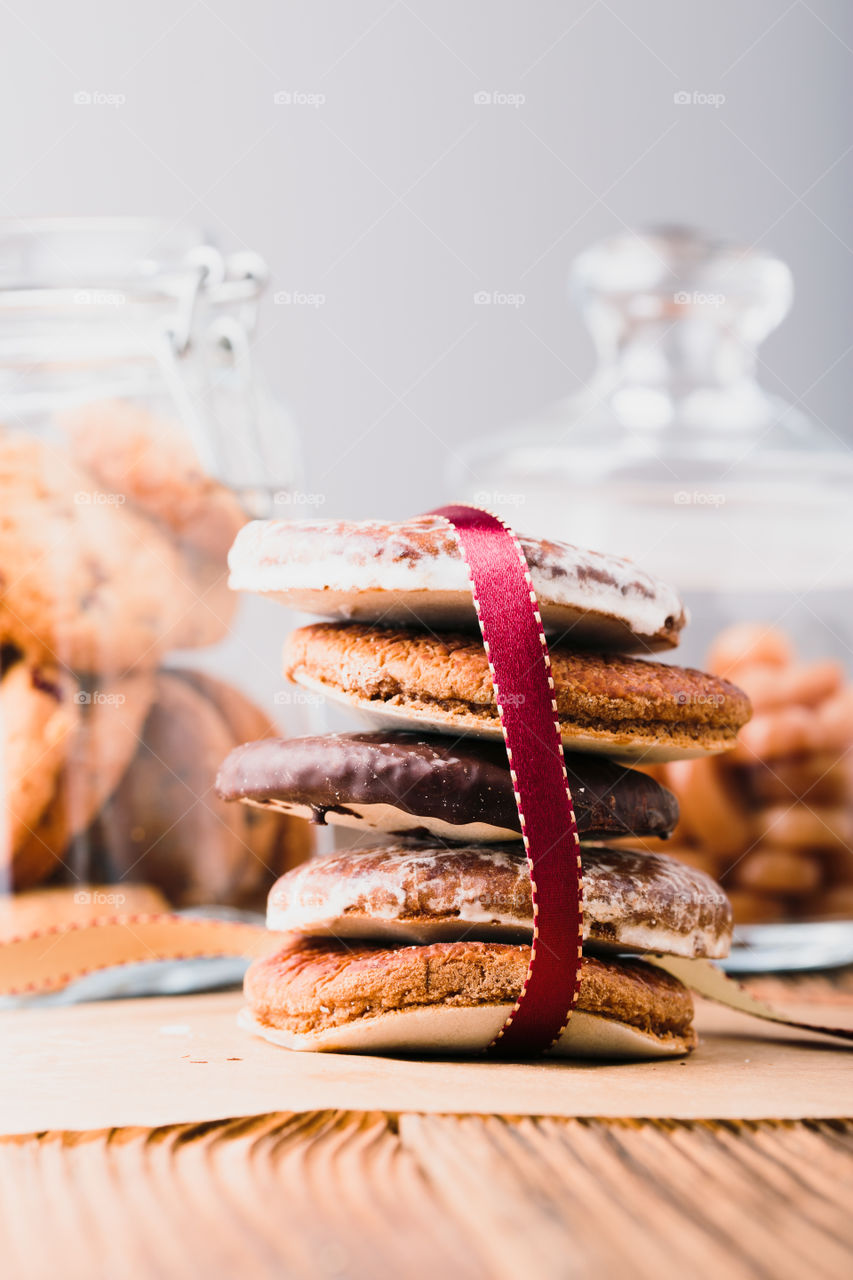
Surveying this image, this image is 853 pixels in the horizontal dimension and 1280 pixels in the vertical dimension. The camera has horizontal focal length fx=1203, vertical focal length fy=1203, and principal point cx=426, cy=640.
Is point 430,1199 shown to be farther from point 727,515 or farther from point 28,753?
point 727,515

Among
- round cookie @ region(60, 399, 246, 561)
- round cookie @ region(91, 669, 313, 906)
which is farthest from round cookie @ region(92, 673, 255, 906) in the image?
round cookie @ region(60, 399, 246, 561)

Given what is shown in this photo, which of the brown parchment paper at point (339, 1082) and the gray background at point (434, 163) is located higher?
the gray background at point (434, 163)

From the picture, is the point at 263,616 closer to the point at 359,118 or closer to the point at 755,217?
the point at 359,118

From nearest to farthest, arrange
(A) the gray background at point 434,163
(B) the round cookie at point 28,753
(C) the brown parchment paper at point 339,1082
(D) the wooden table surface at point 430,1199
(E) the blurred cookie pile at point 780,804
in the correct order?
(D) the wooden table surface at point 430,1199 → (C) the brown parchment paper at point 339,1082 → (B) the round cookie at point 28,753 → (E) the blurred cookie pile at point 780,804 → (A) the gray background at point 434,163

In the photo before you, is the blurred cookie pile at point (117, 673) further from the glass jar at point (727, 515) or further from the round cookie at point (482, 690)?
the glass jar at point (727, 515)

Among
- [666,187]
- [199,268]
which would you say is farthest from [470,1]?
[199,268]

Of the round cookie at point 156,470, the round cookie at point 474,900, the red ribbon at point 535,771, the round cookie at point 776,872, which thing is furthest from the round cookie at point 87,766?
the round cookie at point 776,872
